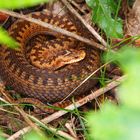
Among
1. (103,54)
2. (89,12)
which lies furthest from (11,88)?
(89,12)

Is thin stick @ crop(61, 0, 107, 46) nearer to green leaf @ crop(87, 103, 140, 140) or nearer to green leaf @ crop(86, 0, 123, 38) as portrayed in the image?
green leaf @ crop(86, 0, 123, 38)

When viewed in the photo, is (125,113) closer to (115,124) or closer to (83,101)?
(115,124)

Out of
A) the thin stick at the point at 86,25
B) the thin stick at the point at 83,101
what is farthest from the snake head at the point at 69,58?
the thin stick at the point at 83,101

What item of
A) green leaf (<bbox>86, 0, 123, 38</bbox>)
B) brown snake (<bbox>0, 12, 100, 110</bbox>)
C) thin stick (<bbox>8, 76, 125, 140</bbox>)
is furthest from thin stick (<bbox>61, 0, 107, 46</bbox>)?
thin stick (<bbox>8, 76, 125, 140</bbox>)

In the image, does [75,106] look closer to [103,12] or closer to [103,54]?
[103,54]

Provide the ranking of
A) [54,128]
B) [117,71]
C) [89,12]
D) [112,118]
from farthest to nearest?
1. [89,12]
2. [117,71]
3. [54,128]
4. [112,118]
